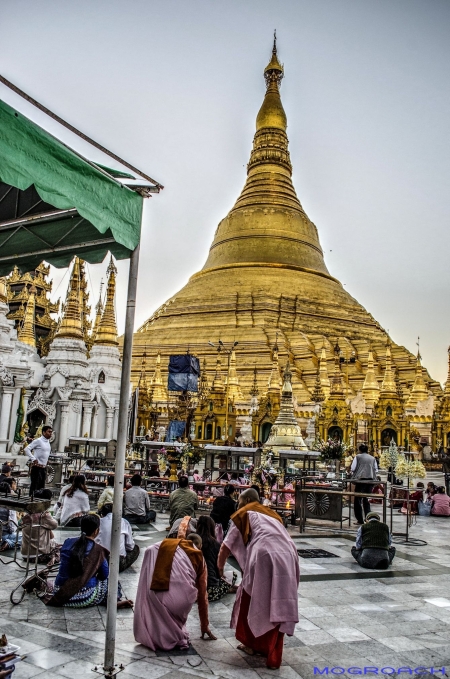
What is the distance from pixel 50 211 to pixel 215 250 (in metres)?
45.4

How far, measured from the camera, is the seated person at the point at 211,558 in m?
6.20

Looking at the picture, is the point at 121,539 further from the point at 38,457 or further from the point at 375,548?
the point at 38,457

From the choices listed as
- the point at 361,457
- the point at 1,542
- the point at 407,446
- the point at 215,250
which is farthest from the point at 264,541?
the point at 215,250

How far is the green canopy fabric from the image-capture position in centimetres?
381

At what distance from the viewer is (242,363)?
127ft

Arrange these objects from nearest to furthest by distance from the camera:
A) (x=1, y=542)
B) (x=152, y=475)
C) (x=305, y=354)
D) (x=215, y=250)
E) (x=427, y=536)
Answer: (x=1, y=542) → (x=427, y=536) → (x=152, y=475) → (x=305, y=354) → (x=215, y=250)

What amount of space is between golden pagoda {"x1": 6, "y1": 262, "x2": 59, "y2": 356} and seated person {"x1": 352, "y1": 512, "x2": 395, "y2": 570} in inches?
1304

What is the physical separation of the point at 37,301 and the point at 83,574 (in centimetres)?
3816

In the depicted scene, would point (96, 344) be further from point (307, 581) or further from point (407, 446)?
point (307, 581)

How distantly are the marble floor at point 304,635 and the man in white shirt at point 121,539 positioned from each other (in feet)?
0.54

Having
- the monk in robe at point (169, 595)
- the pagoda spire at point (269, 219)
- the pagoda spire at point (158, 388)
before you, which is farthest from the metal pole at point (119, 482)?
the pagoda spire at point (269, 219)

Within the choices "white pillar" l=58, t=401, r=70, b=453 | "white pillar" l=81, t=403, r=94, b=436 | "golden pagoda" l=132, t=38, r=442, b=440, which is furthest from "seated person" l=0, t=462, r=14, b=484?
"golden pagoda" l=132, t=38, r=442, b=440

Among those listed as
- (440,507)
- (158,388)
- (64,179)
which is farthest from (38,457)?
(158,388)

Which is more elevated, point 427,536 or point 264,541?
point 264,541
